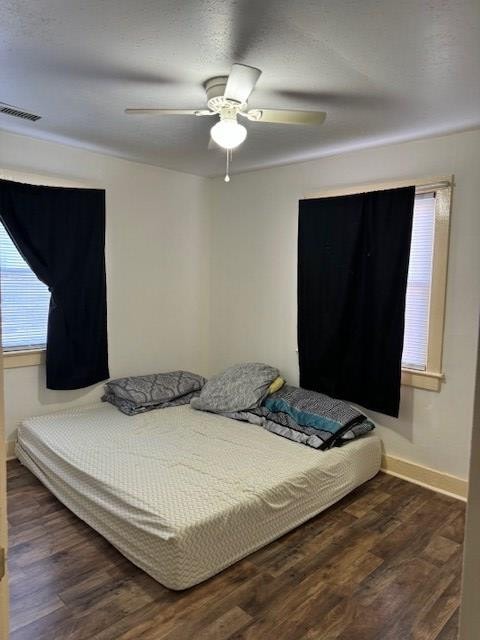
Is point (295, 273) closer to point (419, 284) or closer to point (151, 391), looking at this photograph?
point (419, 284)

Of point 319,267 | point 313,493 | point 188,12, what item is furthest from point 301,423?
point 188,12

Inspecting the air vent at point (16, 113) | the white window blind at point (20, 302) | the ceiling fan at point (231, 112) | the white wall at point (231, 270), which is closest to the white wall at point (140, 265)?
the white wall at point (231, 270)

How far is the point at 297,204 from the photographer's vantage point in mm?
3844

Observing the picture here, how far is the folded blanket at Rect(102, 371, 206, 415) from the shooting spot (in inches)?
143

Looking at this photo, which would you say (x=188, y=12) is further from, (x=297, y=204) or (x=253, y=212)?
(x=253, y=212)

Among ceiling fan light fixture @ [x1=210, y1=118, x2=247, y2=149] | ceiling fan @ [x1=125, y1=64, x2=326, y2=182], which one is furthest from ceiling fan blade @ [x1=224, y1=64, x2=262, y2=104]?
ceiling fan light fixture @ [x1=210, y1=118, x2=247, y2=149]

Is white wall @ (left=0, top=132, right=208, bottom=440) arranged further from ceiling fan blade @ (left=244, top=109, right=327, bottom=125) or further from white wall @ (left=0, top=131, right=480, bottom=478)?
ceiling fan blade @ (left=244, top=109, right=327, bottom=125)

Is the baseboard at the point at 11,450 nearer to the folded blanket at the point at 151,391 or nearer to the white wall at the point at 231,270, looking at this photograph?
the white wall at the point at 231,270

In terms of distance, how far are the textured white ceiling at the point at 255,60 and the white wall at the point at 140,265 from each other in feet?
2.05

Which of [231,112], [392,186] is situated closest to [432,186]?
[392,186]

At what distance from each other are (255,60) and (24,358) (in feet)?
8.85

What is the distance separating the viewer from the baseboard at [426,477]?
3051mm

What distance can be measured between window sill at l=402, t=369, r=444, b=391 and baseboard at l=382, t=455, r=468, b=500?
0.59 meters

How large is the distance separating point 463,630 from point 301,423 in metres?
2.34
